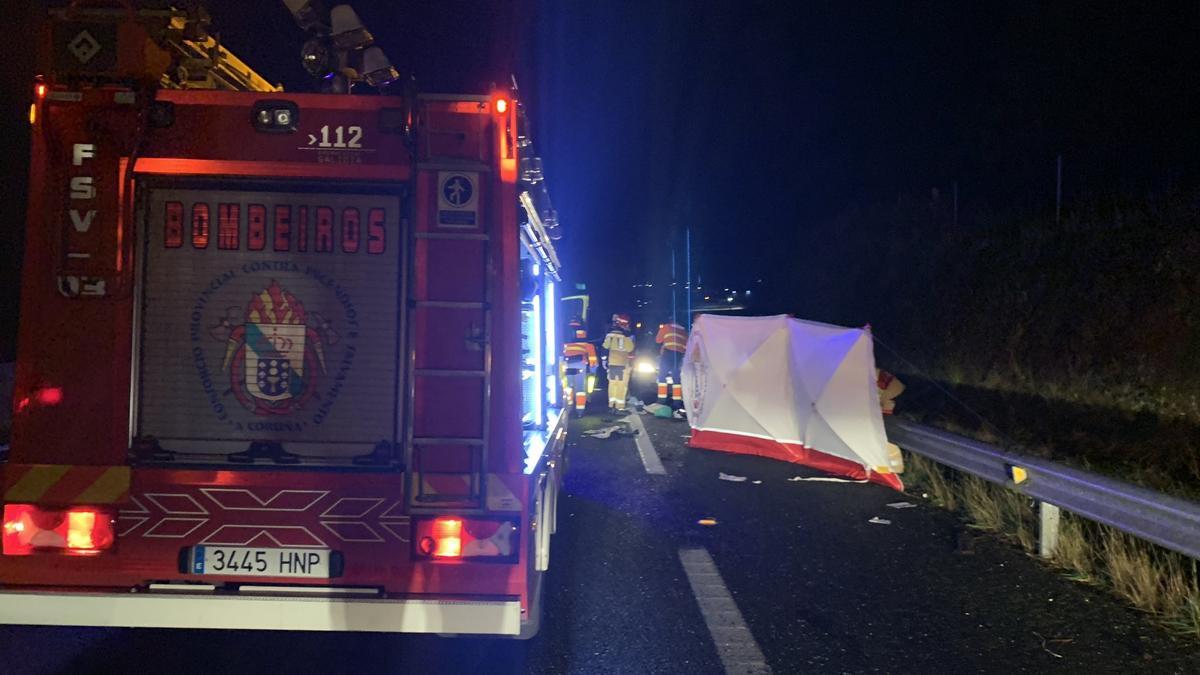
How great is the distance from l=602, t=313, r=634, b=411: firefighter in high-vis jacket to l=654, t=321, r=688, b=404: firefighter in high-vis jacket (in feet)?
2.67

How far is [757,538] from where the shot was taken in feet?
23.4

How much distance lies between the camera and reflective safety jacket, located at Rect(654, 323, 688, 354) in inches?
680

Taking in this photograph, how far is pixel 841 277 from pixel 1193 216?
40.1 feet

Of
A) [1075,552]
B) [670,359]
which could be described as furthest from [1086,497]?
[670,359]

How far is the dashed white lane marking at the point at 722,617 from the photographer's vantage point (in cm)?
455

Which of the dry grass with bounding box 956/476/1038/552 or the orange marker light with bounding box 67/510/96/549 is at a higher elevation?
the orange marker light with bounding box 67/510/96/549

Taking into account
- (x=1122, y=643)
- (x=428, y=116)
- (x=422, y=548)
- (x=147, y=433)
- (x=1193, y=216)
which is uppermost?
(x=1193, y=216)

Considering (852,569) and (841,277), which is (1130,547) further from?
(841,277)

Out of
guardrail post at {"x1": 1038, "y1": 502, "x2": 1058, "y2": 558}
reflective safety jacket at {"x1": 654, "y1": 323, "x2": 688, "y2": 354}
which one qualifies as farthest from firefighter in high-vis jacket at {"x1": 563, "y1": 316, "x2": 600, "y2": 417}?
guardrail post at {"x1": 1038, "y1": 502, "x2": 1058, "y2": 558}

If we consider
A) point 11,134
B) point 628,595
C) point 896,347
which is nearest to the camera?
point 628,595

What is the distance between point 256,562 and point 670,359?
16032mm

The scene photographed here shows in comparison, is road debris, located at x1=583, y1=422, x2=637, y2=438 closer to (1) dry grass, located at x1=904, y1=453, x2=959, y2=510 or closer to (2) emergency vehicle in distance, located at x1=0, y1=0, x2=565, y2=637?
(1) dry grass, located at x1=904, y1=453, x2=959, y2=510

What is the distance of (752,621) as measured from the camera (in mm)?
5203

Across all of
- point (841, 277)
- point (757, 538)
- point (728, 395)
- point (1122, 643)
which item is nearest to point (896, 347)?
point (841, 277)
